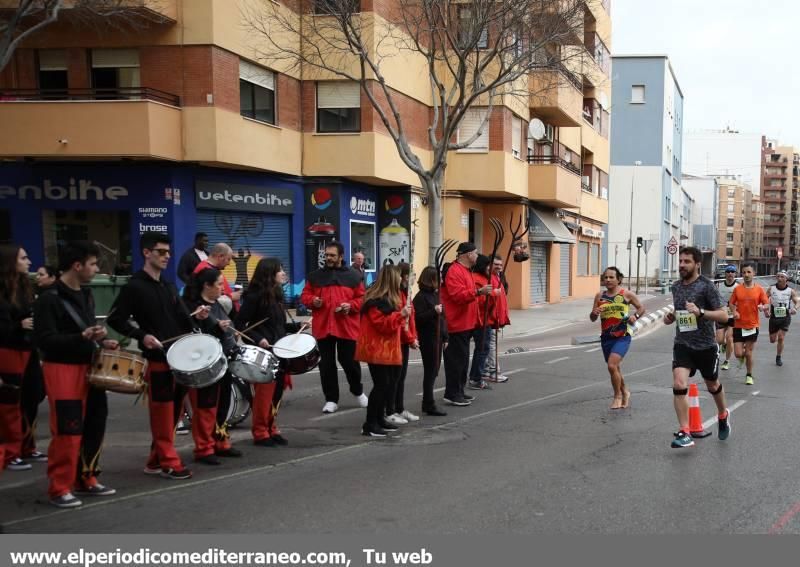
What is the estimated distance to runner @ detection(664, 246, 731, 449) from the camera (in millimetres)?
6906

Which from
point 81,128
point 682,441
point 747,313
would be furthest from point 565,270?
point 682,441

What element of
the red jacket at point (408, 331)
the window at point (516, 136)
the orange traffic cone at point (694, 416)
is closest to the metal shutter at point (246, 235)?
the window at point (516, 136)

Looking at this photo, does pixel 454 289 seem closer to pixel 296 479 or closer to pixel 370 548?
pixel 296 479

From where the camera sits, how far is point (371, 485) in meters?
5.73

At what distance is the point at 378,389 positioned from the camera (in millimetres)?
7223

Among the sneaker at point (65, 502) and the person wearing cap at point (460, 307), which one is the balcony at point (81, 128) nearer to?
the person wearing cap at point (460, 307)

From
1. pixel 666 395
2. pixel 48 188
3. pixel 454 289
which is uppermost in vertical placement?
pixel 48 188

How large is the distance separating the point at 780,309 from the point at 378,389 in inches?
347

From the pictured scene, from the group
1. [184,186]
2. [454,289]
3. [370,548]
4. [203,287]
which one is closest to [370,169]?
[184,186]

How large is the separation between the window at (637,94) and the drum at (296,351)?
51.4 meters

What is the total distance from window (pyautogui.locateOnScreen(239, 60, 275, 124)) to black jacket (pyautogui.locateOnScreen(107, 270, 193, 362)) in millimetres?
12954

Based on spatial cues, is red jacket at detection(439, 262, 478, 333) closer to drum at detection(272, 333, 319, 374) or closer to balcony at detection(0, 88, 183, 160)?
drum at detection(272, 333, 319, 374)

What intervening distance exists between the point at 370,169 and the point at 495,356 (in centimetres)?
998

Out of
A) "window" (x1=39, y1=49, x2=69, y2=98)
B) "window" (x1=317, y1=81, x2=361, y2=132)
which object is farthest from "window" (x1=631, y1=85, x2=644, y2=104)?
"window" (x1=39, y1=49, x2=69, y2=98)
